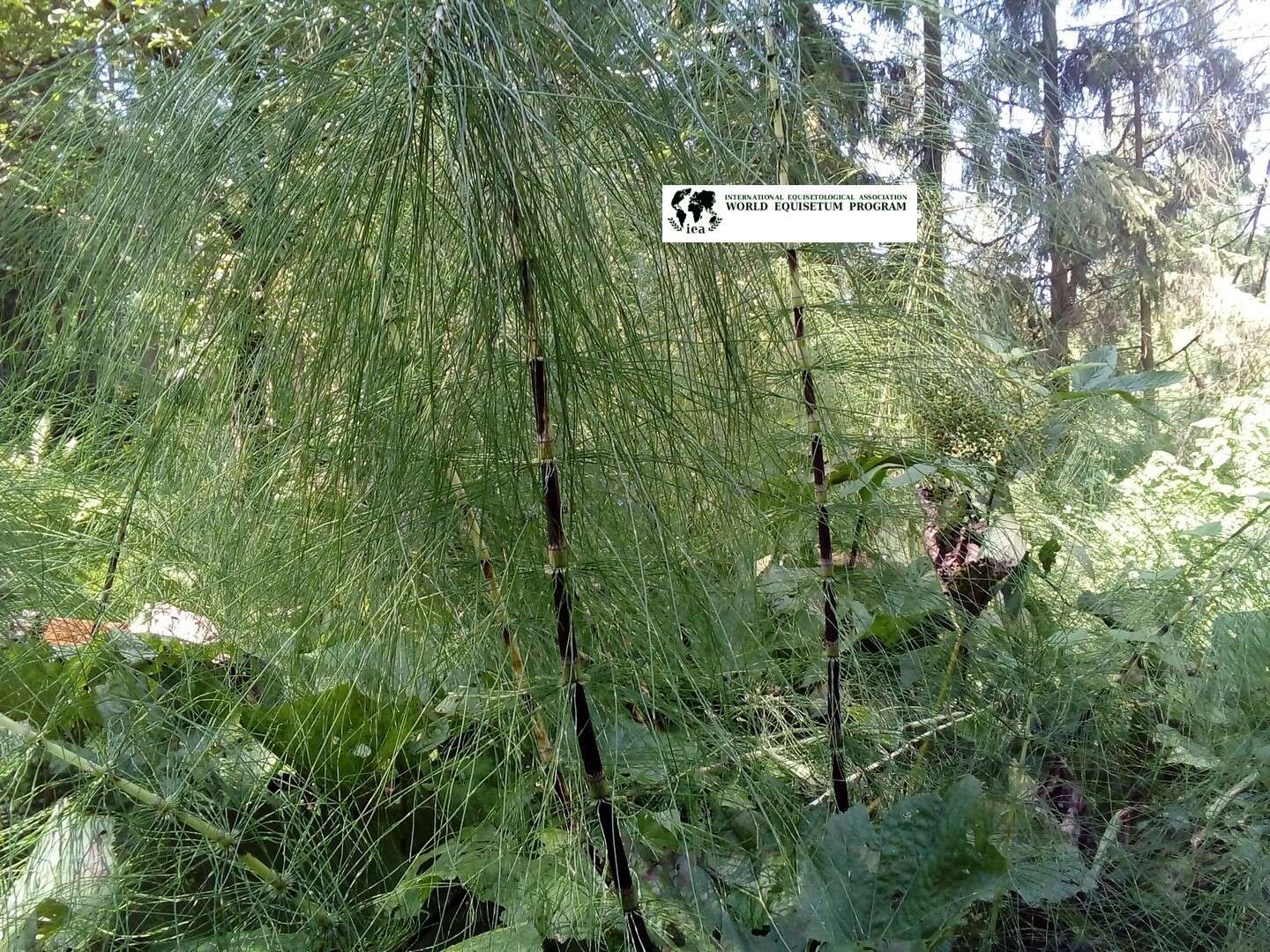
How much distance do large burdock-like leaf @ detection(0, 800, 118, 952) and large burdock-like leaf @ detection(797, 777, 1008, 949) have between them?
667mm

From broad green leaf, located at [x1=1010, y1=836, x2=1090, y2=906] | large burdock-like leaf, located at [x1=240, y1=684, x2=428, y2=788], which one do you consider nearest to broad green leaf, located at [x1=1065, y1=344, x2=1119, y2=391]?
broad green leaf, located at [x1=1010, y1=836, x2=1090, y2=906]

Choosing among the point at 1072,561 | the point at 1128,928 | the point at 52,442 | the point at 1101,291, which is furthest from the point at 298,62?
the point at 1101,291

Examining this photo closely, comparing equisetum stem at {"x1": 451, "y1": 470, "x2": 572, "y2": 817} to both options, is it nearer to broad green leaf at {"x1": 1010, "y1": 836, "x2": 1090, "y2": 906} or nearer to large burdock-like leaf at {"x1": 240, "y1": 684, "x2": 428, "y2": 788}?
large burdock-like leaf at {"x1": 240, "y1": 684, "x2": 428, "y2": 788}

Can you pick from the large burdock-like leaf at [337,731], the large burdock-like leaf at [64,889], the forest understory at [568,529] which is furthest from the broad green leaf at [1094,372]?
the large burdock-like leaf at [64,889]

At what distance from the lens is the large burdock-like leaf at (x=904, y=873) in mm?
664

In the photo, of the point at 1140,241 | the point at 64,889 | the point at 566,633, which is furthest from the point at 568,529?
the point at 1140,241

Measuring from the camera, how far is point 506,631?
70 centimetres

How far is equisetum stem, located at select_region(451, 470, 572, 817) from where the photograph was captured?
675 millimetres

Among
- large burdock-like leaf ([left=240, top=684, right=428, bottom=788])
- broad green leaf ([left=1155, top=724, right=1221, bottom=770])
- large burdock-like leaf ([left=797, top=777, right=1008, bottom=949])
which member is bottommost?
broad green leaf ([left=1155, top=724, right=1221, bottom=770])

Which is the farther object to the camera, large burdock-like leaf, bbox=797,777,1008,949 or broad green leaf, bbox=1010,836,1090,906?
broad green leaf, bbox=1010,836,1090,906

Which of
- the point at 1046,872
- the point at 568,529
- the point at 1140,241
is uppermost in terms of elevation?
the point at 1140,241

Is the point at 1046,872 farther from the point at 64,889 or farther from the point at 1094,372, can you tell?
the point at 64,889

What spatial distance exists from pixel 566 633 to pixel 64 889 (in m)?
0.60

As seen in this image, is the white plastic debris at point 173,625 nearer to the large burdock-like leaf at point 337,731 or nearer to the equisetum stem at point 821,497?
the large burdock-like leaf at point 337,731
